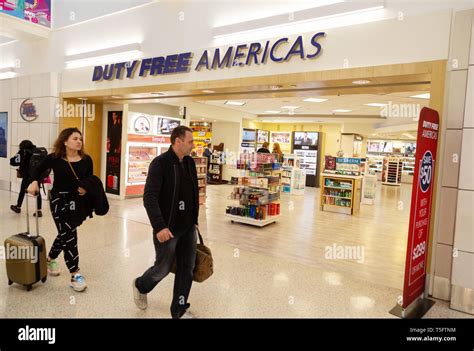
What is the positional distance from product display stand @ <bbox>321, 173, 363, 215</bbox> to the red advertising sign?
17.4ft

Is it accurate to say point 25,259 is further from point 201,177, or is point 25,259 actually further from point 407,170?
point 407,170

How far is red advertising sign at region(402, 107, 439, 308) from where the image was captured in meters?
3.13

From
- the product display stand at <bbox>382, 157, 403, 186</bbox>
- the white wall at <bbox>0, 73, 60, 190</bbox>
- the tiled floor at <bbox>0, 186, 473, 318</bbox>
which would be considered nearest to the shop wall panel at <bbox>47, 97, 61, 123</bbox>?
the white wall at <bbox>0, 73, 60, 190</bbox>

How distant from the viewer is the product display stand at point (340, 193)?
8.88 meters

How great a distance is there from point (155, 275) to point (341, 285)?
2.31 m

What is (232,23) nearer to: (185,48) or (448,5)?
(185,48)

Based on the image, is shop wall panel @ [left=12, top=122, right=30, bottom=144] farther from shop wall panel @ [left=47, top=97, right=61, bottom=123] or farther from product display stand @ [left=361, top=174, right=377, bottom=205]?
product display stand @ [left=361, top=174, right=377, bottom=205]

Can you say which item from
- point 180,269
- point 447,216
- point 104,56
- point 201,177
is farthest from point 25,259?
point 201,177

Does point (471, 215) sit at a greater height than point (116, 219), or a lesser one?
greater

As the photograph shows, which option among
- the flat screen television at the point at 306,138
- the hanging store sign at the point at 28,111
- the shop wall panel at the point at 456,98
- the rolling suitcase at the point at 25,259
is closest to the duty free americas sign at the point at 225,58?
the shop wall panel at the point at 456,98

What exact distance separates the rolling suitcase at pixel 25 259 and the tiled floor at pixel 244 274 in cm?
14
